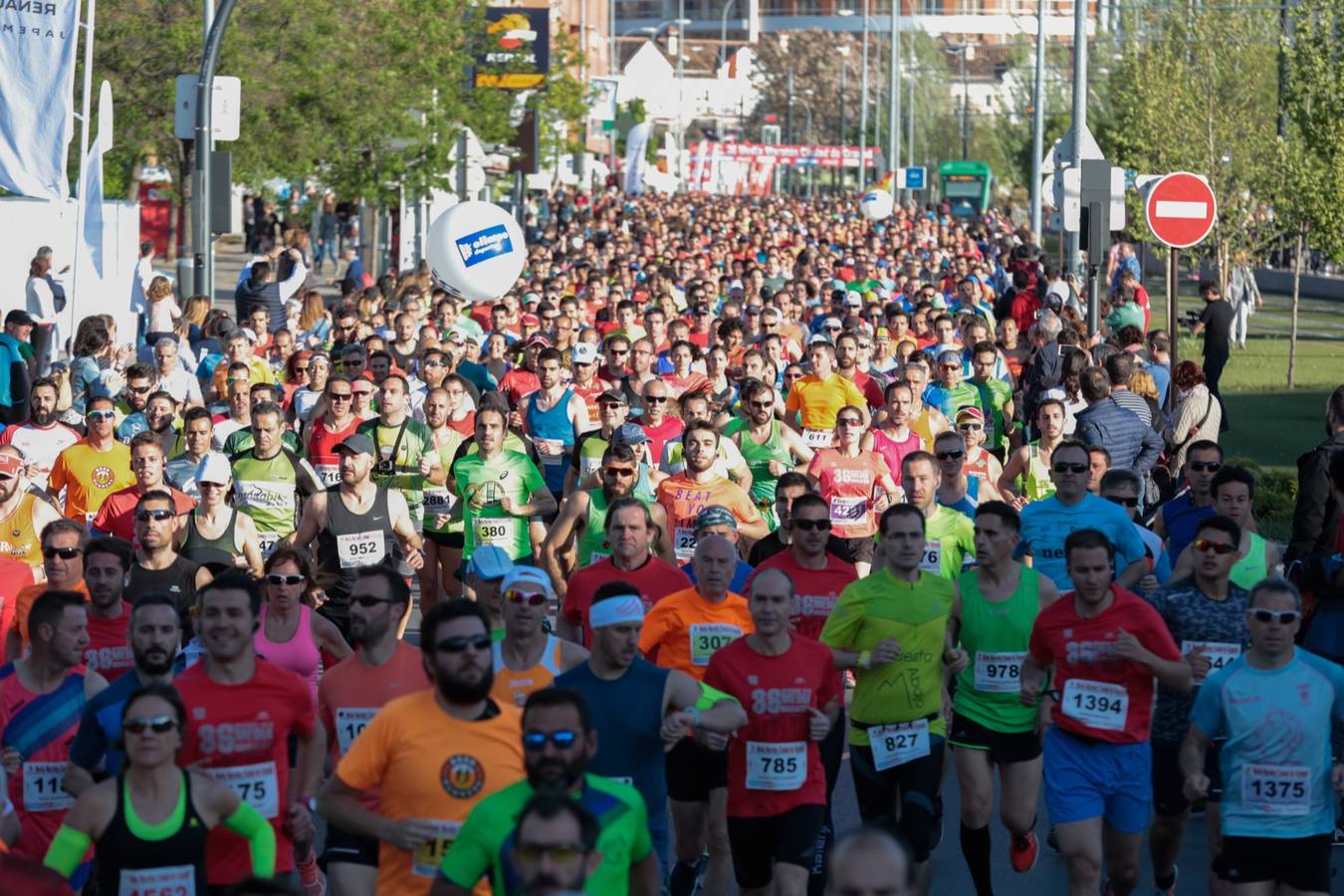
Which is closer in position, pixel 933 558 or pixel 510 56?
pixel 933 558

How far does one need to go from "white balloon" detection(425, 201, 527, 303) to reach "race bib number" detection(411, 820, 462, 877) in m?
12.8

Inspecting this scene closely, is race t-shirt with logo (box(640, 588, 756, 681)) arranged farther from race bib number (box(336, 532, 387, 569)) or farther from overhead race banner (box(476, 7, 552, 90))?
overhead race banner (box(476, 7, 552, 90))

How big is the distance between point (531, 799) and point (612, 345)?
35.2ft

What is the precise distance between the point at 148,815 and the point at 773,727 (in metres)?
2.40

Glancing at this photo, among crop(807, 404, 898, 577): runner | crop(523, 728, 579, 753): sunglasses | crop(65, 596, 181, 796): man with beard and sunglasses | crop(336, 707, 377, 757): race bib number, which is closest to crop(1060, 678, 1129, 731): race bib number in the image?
crop(336, 707, 377, 757): race bib number

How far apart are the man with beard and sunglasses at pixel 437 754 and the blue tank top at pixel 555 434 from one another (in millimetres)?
7912

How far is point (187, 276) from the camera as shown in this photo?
27.5m

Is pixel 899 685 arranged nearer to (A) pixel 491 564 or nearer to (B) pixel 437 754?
(A) pixel 491 564

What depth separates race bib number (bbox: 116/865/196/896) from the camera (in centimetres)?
591

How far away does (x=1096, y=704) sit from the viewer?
8.14 metres

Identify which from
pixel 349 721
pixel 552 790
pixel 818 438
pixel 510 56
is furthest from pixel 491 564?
pixel 510 56

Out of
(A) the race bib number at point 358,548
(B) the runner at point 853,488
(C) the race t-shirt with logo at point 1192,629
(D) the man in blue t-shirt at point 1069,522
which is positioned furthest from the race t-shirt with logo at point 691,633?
(B) the runner at point 853,488

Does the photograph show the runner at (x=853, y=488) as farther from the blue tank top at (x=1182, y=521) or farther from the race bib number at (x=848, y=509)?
the blue tank top at (x=1182, y=521)

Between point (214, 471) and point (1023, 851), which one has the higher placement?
point (214, 471)
